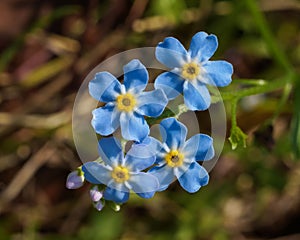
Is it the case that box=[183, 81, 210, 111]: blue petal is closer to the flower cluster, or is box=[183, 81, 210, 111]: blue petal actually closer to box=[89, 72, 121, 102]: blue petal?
the flower cluster

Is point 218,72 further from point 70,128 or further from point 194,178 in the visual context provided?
point 70,128

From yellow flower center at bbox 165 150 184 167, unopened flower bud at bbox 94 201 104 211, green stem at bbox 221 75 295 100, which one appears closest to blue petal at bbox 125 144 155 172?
yellow flower center at bbox 165 150 184 167

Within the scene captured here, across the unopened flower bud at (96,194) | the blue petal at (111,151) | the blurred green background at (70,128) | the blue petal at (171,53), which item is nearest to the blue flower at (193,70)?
the blue petal at (171,53)

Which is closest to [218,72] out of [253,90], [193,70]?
[193,70]

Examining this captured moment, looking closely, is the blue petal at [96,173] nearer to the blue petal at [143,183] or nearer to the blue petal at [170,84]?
the blue petal at [143,183]

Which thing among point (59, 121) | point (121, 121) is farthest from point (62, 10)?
point (121, 121)

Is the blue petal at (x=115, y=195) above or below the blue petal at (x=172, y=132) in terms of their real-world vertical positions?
below
